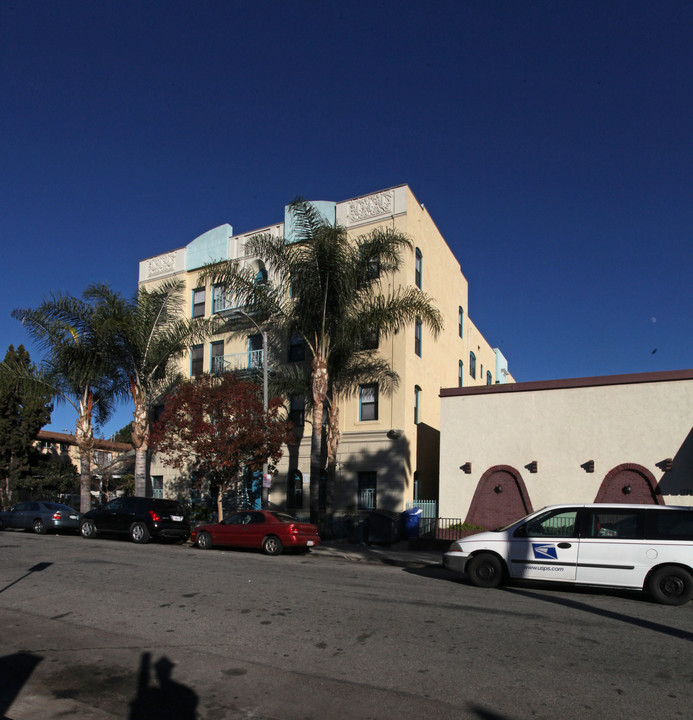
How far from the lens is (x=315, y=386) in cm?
2314

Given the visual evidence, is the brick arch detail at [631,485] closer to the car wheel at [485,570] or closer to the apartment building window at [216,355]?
the car wheel at [485,570]

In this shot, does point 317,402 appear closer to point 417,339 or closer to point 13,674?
point 417,339

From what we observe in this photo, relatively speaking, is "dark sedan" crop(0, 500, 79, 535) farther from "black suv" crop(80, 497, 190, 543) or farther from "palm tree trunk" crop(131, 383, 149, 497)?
"palm tree trunk" crop(131, 383, 149, 497)

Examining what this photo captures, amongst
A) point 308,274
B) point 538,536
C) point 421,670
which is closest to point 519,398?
point 308,274

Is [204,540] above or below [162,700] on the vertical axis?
below

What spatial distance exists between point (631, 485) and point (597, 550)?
9.43 m

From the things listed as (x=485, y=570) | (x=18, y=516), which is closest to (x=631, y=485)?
(x=485, y=570)

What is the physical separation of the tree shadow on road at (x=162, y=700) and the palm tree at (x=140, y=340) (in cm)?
2115

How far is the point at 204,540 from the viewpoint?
1914 centimetres

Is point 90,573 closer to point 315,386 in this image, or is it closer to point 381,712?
point 381,712

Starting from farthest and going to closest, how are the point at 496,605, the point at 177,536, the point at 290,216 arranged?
the point at 290,216, the point at 177,536, the point at 496,605

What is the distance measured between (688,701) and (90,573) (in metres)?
10.6

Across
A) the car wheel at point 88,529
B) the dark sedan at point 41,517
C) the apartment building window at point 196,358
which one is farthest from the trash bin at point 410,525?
the apartment building window at point 196,358

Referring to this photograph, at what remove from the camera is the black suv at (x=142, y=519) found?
66.9ft
